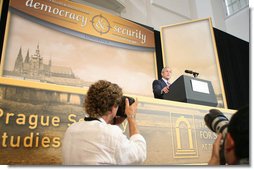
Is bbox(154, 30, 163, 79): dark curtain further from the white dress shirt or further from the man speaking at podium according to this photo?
the white dress shirt

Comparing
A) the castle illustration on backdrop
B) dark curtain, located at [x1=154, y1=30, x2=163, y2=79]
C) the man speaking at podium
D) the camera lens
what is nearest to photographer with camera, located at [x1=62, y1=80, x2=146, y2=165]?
the camera lens

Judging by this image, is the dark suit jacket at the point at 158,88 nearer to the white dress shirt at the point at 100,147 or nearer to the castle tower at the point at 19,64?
the castle tower at the point at 19,64

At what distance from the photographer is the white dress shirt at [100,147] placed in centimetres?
99

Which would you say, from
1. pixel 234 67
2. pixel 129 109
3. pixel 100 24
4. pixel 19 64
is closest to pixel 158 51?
pixel 100 24

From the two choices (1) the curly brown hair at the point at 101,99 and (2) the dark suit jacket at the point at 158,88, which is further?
→ (2) the dark suit jacket at the point at 158,88

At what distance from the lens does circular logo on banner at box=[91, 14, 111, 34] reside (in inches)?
130

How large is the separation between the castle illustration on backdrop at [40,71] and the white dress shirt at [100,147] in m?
1.80

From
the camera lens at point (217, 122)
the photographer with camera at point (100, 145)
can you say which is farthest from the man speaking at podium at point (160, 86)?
the photographer with camera at point (100, 145)

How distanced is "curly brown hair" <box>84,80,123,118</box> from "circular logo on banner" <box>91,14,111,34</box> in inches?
87.4

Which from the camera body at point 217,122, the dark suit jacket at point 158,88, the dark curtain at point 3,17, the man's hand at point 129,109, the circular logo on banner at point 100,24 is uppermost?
the circular logo on banner at point 100,24

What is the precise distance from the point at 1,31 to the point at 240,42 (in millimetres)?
3490

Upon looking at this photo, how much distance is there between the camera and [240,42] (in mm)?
4262

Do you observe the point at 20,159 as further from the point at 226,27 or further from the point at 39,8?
the point at 226,27

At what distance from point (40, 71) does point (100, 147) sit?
1.97 m
